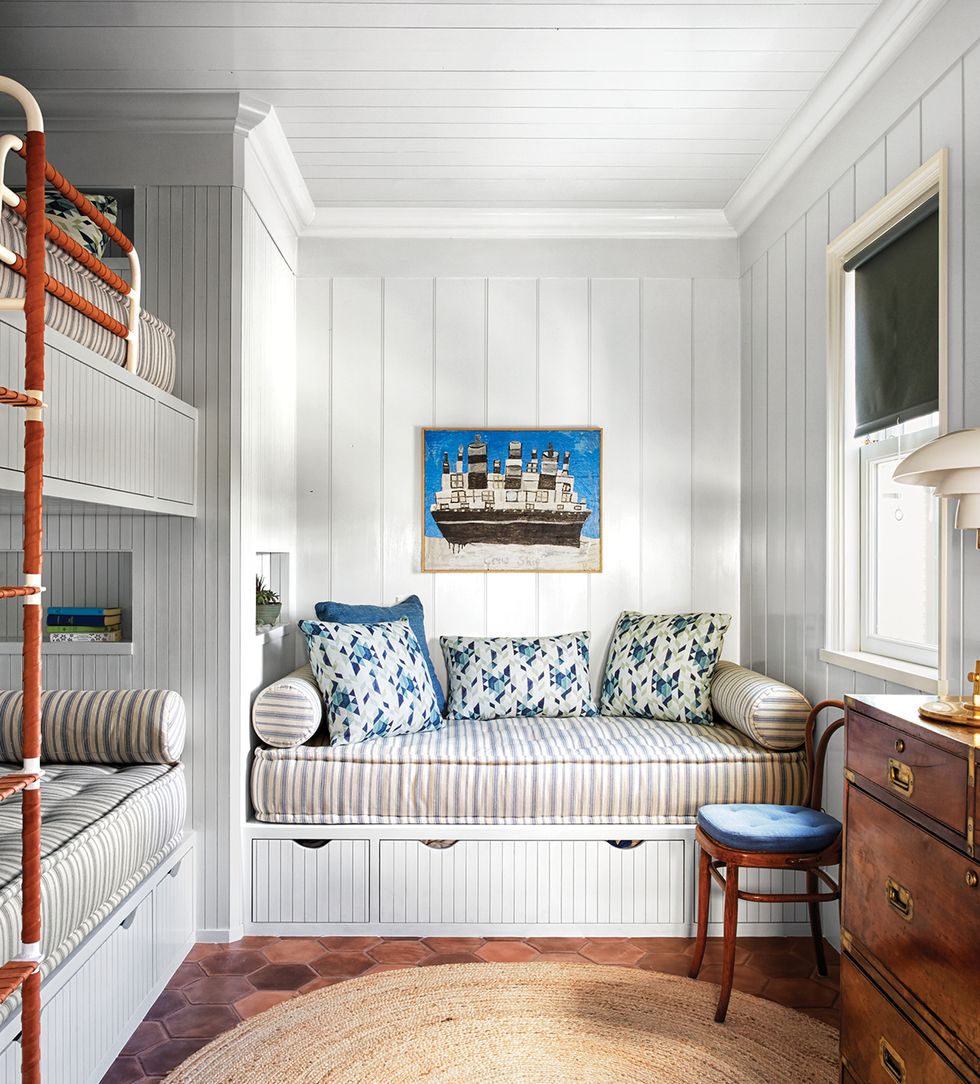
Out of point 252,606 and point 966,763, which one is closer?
point 966,763

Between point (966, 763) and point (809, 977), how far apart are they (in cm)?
161

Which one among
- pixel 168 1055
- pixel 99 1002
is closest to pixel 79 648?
pixel 99 1002

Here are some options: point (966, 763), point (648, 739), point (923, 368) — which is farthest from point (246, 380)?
point (966, 763)

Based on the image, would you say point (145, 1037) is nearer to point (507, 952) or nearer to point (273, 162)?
point (507, 952)

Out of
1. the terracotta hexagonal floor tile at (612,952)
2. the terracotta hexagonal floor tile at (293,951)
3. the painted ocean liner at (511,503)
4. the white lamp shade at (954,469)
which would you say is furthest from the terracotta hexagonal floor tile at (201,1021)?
the white lamp shade at (954,469)

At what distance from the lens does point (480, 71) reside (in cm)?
272

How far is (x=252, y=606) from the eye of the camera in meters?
3.10

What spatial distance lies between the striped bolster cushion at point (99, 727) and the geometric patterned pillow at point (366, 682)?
1.93ft

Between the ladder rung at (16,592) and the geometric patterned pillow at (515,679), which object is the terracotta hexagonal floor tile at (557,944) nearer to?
the geometric patterned pillow at (515,679)

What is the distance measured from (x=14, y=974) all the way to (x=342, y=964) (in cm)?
143

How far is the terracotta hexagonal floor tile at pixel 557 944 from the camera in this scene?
2.89m

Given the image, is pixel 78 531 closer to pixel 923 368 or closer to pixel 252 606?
pixel 252 606

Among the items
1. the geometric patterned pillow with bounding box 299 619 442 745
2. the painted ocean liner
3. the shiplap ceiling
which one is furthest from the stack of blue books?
the shiplap ceiling

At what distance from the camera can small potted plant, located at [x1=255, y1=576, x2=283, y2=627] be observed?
337cm
